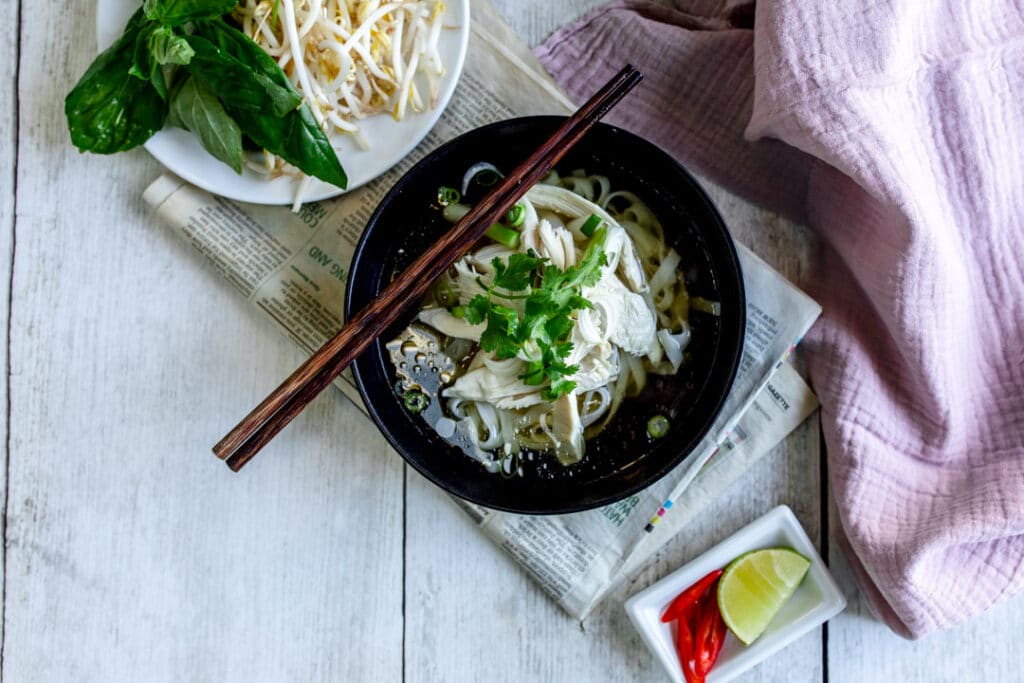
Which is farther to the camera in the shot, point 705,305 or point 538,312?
point 705,305

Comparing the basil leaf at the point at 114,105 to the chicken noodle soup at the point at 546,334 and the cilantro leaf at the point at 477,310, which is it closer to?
the chicken noodle soup at the point at 546,334

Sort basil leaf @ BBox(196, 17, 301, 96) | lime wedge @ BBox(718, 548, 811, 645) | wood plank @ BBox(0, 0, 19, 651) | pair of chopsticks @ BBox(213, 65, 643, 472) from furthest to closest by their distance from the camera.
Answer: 1. wood plank @ BBox(0, 0, 19, 651)
2. lime wedge @ BBox(718, 548, 811, 645)
3. basil leaf @ BBox(196, 17, 301, 96)
4. pair of chopsticks @ BBox(213, 65, 643, 472)

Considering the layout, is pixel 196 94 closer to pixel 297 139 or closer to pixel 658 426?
pixel 297 139

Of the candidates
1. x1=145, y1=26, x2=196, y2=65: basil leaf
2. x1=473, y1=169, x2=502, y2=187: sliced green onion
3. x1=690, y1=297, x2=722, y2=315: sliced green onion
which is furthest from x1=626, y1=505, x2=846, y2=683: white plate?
x1=145, y1=26, x2=196, y2=65: basil leaf

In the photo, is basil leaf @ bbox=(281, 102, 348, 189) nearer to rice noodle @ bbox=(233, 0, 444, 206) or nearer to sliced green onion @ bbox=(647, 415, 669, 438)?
rice noodle @ bbox=(233, 0, 444, 206)

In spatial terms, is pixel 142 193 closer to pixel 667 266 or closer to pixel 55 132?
pixel 55 132

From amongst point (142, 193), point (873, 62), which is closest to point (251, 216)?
point (142, 193)

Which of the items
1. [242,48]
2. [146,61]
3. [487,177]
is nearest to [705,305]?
[487,177]
